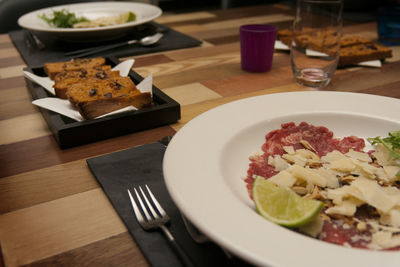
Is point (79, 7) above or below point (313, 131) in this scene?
above

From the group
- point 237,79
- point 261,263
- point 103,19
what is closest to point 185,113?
point 237,79

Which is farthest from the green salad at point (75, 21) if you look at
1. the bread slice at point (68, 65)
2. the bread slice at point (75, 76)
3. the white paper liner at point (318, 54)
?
the white paper liner at point (318, 54)

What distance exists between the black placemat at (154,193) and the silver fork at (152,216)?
0.03ft

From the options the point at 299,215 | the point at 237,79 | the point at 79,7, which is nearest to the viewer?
the point at 299,215

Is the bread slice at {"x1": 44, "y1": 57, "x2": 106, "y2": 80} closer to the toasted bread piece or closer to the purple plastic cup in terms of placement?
the purple plastic cup

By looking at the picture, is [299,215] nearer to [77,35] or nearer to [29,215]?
[29,215]

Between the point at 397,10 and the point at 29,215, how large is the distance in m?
1.70

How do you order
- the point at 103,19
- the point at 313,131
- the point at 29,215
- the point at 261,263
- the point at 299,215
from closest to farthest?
the point at 261,263
the point at 299,215
the point at 29,215
the point at 313,131
the point at 103,19

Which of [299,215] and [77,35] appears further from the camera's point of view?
[77,35]

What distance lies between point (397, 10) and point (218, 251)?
1574 mm

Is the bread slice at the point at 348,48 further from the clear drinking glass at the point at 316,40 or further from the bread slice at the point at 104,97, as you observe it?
the bread slice at the point at 104,97

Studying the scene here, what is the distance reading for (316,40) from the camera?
4.32ft

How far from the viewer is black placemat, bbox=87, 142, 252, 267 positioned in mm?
617

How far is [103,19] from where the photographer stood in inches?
74.7
